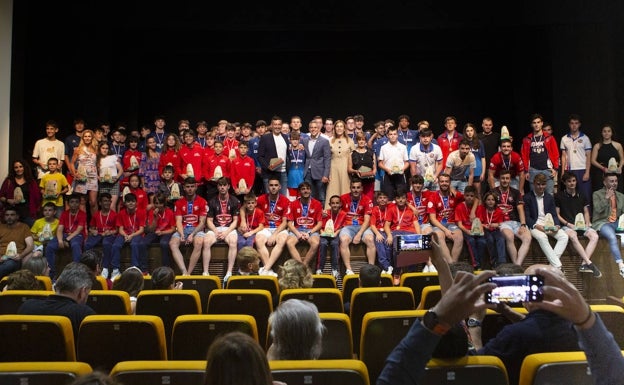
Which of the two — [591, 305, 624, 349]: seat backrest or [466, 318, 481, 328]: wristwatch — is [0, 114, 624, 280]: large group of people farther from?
[591, 305, 624, 349]: seat backrest

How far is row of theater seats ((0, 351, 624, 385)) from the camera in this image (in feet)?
7.80

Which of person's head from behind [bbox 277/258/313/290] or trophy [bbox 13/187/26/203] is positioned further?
trophy [bbox 13/187/26/203]

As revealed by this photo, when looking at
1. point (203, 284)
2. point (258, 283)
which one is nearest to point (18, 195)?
point (203, 284)

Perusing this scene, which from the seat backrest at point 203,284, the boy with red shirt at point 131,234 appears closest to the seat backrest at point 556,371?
the seat backrest at point 203,284

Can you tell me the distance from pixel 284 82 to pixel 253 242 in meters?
7.29

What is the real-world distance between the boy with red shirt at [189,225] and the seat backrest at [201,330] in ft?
18.0

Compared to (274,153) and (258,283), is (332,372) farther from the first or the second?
(274,153)

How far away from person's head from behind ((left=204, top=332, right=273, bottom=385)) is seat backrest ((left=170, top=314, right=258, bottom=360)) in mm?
1741

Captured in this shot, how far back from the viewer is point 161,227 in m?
9.42

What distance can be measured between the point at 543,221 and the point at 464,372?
710 centimetres

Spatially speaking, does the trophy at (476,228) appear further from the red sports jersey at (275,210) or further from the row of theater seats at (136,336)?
the row of theater seats at (136,336)

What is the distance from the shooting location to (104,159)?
10.8 m

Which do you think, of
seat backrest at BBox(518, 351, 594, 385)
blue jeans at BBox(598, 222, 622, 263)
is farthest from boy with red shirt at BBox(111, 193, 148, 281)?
seat backrest at BBox(518, 351, 594, 385)

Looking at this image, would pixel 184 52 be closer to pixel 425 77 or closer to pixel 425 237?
pixel 425 77
